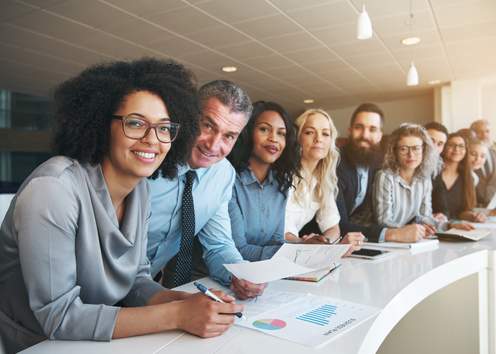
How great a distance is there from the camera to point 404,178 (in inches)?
105

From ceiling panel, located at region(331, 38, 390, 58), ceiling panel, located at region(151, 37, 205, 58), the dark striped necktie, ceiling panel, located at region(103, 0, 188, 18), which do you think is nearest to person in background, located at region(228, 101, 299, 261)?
the dark striped necktie

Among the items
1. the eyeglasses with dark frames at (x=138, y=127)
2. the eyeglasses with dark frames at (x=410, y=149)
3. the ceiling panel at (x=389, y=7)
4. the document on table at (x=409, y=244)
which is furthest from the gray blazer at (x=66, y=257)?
the ceiling panel at (x=389, y=7)

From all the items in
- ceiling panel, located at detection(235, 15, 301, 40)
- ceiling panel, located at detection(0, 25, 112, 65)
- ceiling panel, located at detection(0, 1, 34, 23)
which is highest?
ceiling panel, located at detection(235, 15, 301, 40)

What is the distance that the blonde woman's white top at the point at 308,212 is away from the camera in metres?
2.13

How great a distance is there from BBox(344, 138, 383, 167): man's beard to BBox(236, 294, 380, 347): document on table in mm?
1724

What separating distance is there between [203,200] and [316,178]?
921 mm

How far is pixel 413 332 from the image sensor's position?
75.1 inches

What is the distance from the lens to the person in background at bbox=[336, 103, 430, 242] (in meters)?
2.58

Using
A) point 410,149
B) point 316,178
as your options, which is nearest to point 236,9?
point 410,149

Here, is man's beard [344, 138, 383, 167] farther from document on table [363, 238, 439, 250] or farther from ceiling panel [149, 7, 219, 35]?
ceiling panel [149, 7, 219, 35]

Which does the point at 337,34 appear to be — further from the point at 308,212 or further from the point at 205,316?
the point at 205,316

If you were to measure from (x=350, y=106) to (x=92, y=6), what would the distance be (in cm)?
709

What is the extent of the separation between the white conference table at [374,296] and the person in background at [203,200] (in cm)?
20

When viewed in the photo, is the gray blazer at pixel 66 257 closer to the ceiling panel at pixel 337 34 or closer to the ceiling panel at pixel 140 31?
the ceiling panel at pixel 140 31
